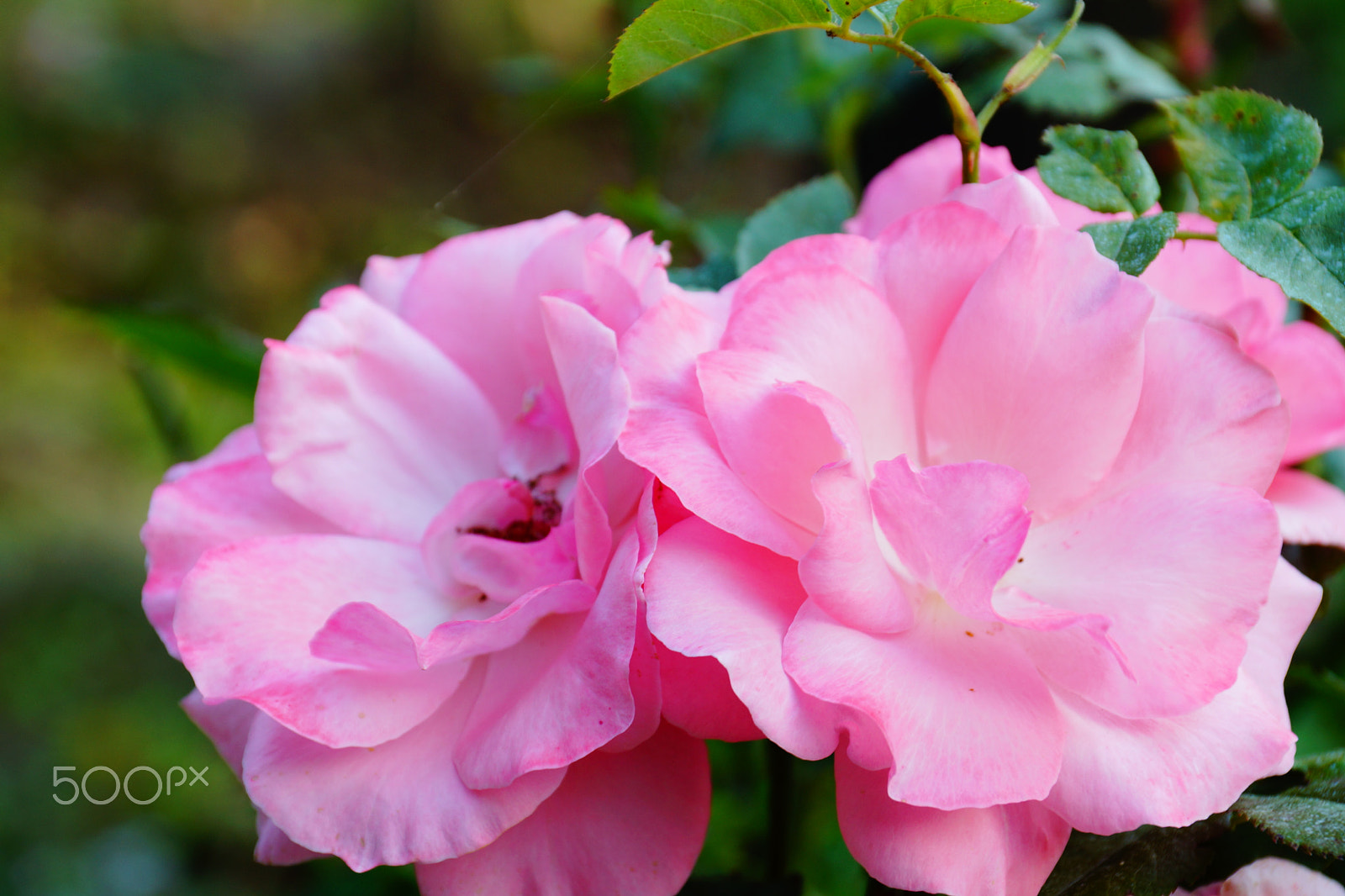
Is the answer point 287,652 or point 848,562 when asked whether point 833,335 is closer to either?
point 848,562

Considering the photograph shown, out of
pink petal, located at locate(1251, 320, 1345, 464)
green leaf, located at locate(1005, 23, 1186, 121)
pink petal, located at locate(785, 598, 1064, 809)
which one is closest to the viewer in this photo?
pink petal, located at locate(785, 598, 1064, 809)

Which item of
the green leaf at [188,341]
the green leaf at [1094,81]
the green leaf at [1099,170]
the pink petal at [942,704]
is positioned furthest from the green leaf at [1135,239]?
the green leaf at [188,341]

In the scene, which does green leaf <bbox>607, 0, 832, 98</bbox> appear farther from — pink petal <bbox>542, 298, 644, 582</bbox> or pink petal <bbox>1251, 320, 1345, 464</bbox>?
pink petal <bbox>1251, 320, 1345, 464</bbox>

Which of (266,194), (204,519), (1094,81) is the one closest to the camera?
(204,519)

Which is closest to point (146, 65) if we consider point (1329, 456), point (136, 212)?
point (136, 212)

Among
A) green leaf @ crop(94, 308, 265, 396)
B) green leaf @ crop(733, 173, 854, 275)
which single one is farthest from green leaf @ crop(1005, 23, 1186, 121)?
green leaf @ crop(94, 308, 265, 396)

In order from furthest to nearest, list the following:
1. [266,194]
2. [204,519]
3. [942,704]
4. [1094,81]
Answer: [266,194] → [1094,81] → [204,519] → [942,704]

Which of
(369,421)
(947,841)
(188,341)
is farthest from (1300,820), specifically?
(188,341)
